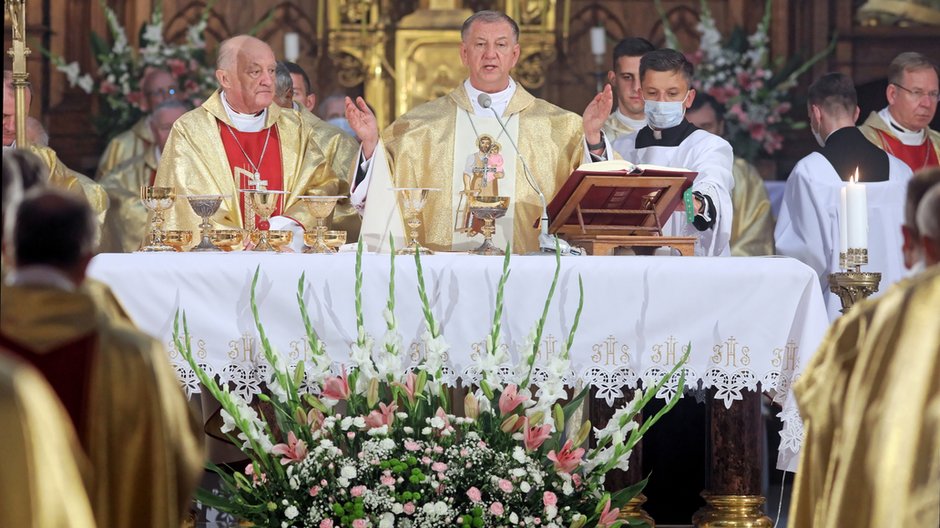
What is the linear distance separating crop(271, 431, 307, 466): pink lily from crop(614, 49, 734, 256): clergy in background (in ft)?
7.94

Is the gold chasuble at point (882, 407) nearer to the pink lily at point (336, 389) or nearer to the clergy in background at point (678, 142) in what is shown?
the pink lily at point (336, 389)

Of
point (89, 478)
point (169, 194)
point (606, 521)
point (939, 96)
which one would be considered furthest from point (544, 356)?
point (939, 96)

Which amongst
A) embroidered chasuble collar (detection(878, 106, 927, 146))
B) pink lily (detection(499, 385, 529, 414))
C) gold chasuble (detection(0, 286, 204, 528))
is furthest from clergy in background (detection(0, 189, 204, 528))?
embroidered chasuble collar (detection(878, 106, 927, 146))

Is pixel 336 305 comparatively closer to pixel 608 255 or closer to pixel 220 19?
pixel 608 255

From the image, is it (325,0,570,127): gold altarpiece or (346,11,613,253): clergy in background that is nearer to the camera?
(346,11,613,253): clergy in background

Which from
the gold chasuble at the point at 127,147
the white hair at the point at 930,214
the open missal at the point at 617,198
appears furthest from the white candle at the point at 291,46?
the white hair at the point at 930,214

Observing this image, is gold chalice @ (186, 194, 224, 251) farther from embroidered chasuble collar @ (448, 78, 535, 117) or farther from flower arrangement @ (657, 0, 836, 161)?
flower arrangement @ (657, 0, 836, 161)

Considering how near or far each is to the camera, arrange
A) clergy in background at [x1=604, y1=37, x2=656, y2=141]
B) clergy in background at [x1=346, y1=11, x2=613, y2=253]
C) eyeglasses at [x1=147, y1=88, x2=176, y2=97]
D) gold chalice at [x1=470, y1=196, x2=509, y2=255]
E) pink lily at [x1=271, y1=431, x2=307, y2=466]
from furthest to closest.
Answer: eyeglasses at [x1=147, y1=88, x2=176, y2=97]
clergy in background at [x1=604, y1=37, x2=656, y2=141]
clergy in background at [x1=346, y1=11, x2=613, y2=253]
gold chalice at [x1=470, y1=196, x2=509, y2=255]
pink lily at [x1=271, y1=431, x2=307, y2=466]

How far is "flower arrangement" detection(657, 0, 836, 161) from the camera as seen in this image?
9.55m

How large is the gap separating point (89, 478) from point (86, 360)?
0.24 meters

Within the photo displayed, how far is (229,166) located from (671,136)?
1874mm

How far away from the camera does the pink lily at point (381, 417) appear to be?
439cm

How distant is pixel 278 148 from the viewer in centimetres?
669

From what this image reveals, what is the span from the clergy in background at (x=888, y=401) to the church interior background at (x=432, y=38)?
6640mm
